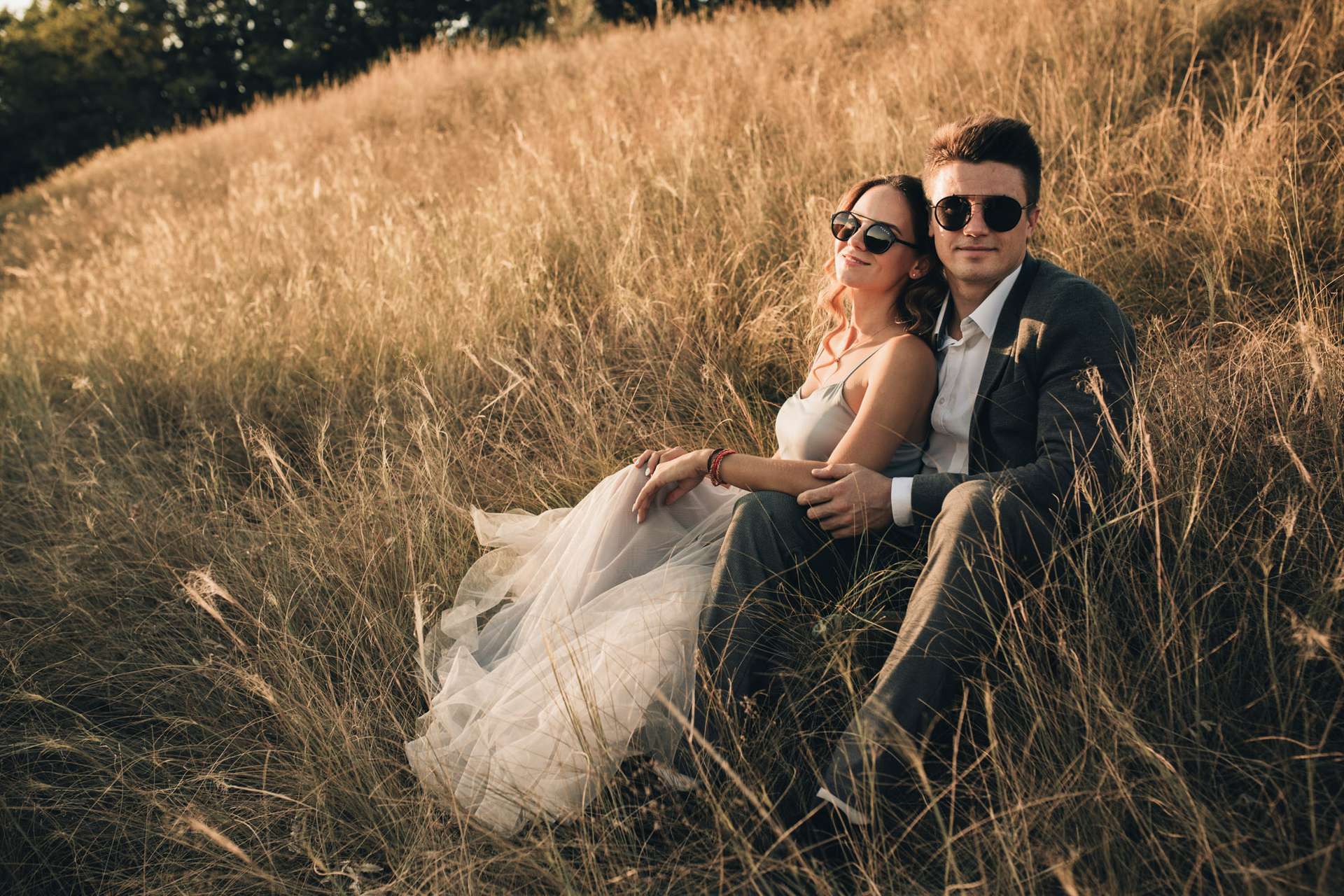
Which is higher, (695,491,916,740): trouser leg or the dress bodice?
the dress bodice

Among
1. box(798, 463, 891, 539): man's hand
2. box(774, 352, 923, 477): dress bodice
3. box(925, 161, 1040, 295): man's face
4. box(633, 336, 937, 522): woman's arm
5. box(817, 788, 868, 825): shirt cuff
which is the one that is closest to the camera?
box(817, 788, 868, 825): shirt cuff

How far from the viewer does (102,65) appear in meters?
23.4

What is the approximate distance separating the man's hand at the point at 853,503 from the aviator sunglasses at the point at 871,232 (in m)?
0.79

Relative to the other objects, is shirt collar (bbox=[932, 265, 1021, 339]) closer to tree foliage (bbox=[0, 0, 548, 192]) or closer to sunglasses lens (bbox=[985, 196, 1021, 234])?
sunglasses lens (bbox=[985, 196, 1021, 234])

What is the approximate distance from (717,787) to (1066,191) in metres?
3.29

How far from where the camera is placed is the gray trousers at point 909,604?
1747 millimetres

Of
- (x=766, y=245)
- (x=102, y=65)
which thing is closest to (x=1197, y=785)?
(x=766, y=245)

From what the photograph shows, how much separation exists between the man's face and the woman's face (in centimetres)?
25

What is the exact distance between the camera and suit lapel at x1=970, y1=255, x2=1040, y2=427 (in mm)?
2289

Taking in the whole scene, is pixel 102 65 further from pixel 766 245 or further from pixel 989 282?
pixel 989 282

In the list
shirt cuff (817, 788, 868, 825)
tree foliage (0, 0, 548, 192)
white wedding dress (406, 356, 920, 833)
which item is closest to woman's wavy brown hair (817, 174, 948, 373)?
white wedding dress (406, 356, 920, 833)

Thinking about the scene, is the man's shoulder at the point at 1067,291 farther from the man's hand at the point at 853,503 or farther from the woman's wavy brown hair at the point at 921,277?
the man's hand at the point at 853,503

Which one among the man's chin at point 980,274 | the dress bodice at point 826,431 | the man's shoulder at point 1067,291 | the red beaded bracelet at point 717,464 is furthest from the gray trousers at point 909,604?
the man's chin at point 980,274

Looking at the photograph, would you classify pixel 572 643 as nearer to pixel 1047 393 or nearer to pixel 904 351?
pixel 904 351
